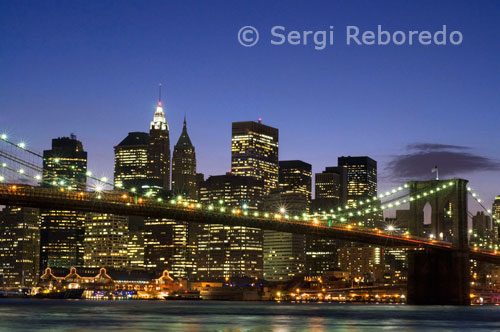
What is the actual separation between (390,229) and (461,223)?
8174mm

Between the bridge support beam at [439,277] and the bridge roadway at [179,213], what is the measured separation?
1.65m

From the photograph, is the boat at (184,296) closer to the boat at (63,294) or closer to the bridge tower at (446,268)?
the boat at (63,294)

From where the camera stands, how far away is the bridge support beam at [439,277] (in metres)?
94.4

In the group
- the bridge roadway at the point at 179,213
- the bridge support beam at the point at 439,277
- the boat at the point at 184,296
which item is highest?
the bridge roadway at the point at 179,213

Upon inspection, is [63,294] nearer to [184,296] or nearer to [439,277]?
[184,296]

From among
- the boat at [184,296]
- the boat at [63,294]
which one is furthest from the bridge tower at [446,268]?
the boat at [63,294]

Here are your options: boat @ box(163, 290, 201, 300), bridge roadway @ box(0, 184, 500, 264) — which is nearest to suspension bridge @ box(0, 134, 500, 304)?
bridge roadway @ box(0, 184, 500, 264)

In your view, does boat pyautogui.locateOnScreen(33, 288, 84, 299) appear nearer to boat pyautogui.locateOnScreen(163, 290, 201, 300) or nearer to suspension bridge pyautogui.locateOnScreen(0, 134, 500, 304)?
boat pyautogui.locateOnScreen(163, 290, 201, 300)

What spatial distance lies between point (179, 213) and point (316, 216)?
60.9 ft

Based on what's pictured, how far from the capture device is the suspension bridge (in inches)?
2953

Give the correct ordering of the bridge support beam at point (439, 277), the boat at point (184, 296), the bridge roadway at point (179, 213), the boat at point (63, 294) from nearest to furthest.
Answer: the bridge roadway at point (179, 213) < the bridge support beam at point (439, 277) < the boat at point (184, 296) < the boat at point (63, 294)

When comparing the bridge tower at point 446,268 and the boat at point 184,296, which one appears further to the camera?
the boat at point 184,296

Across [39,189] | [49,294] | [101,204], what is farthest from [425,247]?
[49,294]

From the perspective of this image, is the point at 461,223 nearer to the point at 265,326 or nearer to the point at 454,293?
the point at 454,293
